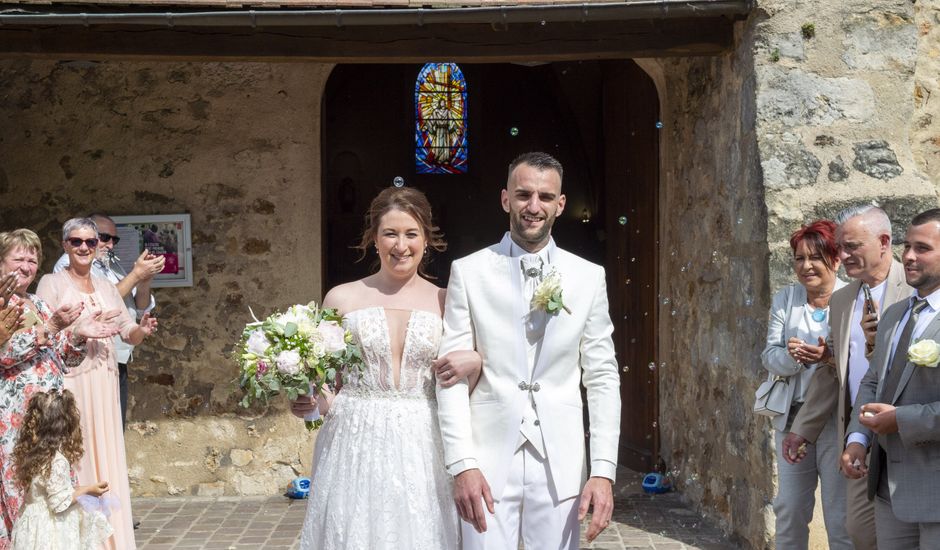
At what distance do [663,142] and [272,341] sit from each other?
16.0ft

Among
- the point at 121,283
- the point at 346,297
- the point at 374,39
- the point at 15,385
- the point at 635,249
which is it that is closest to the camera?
the point at 346,297

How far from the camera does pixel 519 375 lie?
3.76 metres

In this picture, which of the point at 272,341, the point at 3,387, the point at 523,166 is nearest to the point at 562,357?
the point at 523,166

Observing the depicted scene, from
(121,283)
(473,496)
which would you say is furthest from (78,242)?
(473,496)

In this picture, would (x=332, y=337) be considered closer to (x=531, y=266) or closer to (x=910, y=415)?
(x=531, y=266)

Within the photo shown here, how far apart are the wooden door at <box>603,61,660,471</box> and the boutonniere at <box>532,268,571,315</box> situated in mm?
4618

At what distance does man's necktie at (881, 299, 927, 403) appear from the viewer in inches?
161

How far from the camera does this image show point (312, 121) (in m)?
8.17

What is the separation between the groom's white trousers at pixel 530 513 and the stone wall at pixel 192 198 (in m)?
4.57

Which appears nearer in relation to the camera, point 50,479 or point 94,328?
point 50,479

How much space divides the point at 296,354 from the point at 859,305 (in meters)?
2.40

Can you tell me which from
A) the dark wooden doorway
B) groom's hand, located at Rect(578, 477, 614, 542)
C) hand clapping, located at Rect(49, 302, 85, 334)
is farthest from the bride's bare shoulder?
the dark wooden doorway

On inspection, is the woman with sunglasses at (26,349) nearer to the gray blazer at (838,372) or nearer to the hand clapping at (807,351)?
the hand clapping at (807,351)

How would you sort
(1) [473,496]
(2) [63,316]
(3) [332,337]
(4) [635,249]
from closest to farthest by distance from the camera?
(1) [473,496] < (3) [332,337] < (2) [63,316] < (4) [635,249]
